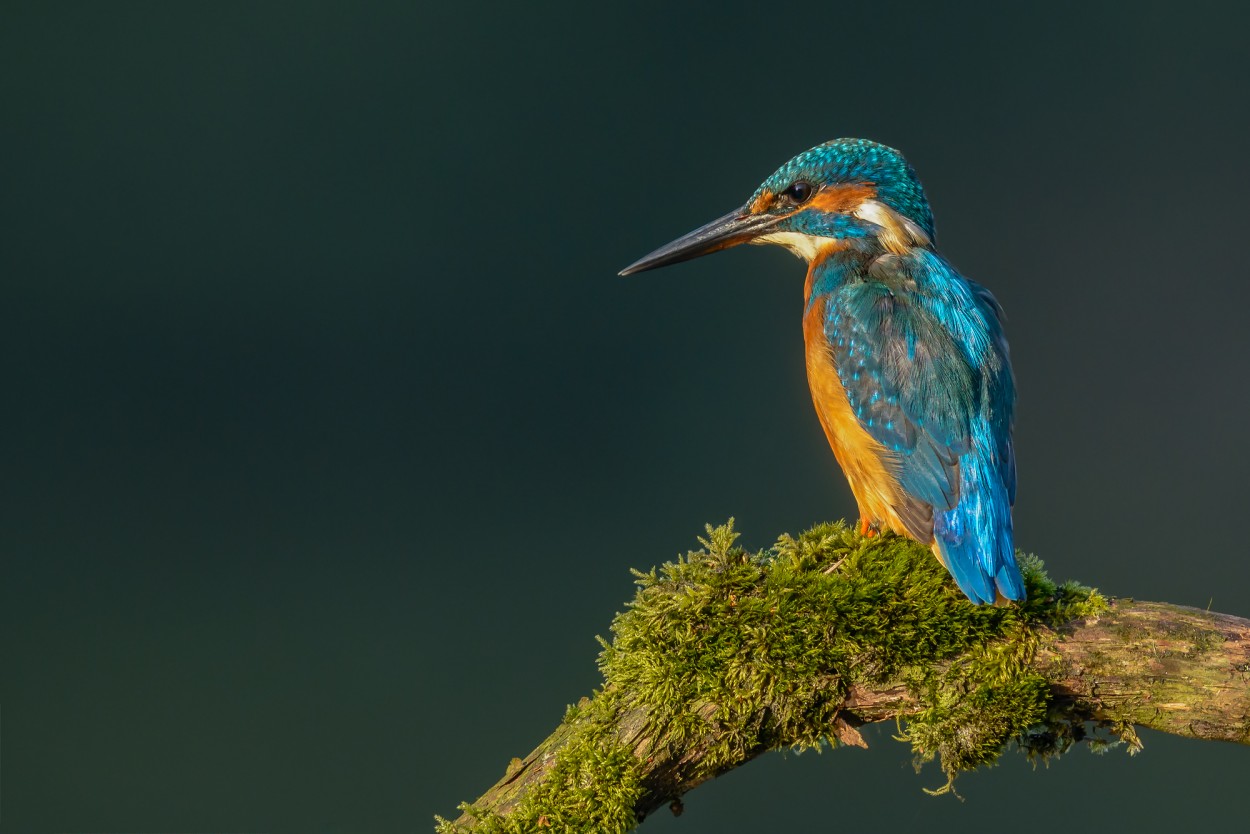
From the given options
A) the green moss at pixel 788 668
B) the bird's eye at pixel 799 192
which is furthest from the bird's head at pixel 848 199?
the green moss at pixel 788 668

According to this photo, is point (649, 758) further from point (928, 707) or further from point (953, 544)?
point (953, 544)

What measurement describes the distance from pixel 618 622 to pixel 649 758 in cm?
23

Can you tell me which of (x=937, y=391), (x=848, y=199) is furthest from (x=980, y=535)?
(x=848, y=199)

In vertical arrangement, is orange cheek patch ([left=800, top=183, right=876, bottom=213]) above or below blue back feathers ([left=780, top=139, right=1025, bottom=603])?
above

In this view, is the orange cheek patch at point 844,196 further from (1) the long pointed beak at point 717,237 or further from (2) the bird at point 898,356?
(1) the long pointed beak at point 717,237

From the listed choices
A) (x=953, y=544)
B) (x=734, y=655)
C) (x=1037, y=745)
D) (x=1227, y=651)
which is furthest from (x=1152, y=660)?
(x=734, y=655)

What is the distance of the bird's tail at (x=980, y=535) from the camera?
5.45 ft

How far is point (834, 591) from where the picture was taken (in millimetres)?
1679

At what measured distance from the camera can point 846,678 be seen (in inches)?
65.3

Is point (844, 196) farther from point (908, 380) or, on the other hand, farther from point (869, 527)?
point (869, 527)

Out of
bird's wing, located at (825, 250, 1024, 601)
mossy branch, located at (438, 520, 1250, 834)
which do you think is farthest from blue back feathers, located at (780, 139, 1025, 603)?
mossy branch, located at (438, 520, 1250, 834)

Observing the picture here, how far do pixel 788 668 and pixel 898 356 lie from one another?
644 mm

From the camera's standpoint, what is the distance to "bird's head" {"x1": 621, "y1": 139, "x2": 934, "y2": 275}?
220cm

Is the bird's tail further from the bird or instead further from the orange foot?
the orange foot
